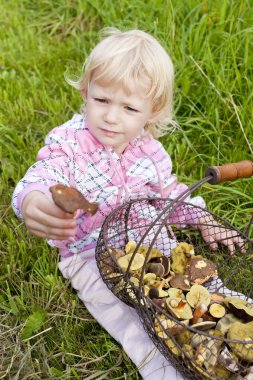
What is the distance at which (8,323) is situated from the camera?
166 centimetres

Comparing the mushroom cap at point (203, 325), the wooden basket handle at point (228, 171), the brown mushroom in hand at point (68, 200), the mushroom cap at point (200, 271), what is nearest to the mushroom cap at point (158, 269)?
the mushroom cap at point (200, 271)

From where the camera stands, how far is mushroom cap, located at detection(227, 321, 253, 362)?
54.9 inches

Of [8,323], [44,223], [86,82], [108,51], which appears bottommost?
[8,323]

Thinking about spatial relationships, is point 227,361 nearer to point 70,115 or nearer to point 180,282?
point 180,282

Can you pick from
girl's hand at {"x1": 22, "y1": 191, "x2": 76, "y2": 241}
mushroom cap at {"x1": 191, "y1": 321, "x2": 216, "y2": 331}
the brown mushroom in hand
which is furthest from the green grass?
the brown mushroom in hand

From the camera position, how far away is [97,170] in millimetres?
1782

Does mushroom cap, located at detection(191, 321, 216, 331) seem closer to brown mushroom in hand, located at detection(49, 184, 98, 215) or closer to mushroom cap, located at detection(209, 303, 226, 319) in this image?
mushroom cap, located at detection(209, 303, 226, 319)

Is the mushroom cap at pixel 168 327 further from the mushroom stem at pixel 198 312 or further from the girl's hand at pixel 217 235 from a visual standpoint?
the girl's hand at pixel 217 235

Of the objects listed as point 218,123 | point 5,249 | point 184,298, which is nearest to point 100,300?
point 184,298

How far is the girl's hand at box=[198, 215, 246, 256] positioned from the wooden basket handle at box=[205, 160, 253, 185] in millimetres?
434

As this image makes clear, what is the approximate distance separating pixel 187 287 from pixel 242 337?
9.8 inches

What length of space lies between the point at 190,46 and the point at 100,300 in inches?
49.5

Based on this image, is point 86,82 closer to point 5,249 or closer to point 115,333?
point 5,249

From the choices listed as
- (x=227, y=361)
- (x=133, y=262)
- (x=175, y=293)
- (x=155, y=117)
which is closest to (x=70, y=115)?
(x=155, y=117)
